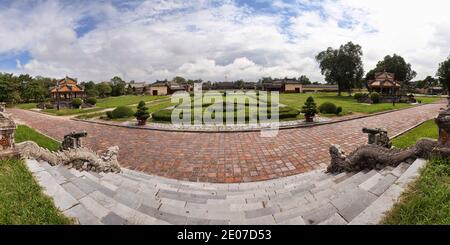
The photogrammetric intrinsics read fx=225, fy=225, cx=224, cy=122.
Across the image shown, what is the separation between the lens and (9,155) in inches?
191

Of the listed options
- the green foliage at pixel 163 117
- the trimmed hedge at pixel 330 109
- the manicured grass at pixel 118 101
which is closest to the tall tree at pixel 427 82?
the trimmed hedge at pixel 330 109

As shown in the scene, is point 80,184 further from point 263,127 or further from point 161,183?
point 263,127

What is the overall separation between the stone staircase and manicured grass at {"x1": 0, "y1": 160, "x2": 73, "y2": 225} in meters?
0.14

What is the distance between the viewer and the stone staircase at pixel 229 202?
10.8 feet

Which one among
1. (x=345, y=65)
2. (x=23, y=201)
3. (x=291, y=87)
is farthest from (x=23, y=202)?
(x=291, y=87)

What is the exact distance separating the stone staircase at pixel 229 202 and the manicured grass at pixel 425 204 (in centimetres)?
13

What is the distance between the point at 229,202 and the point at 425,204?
310 cm

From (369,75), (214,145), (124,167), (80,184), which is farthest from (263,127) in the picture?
(369,75)

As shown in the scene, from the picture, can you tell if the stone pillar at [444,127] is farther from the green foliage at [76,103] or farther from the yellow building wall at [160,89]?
the yellow building wall at [160,89]

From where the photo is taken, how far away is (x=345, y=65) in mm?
41406

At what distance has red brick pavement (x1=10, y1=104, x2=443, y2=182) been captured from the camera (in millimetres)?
7312

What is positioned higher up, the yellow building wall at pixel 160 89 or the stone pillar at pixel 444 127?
the yellow building wall at pixel 160 89

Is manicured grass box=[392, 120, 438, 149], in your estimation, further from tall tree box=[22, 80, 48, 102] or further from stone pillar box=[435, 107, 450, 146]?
tall tree box=[22, 80, 48, 102]

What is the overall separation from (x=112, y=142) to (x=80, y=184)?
764 centimetres
